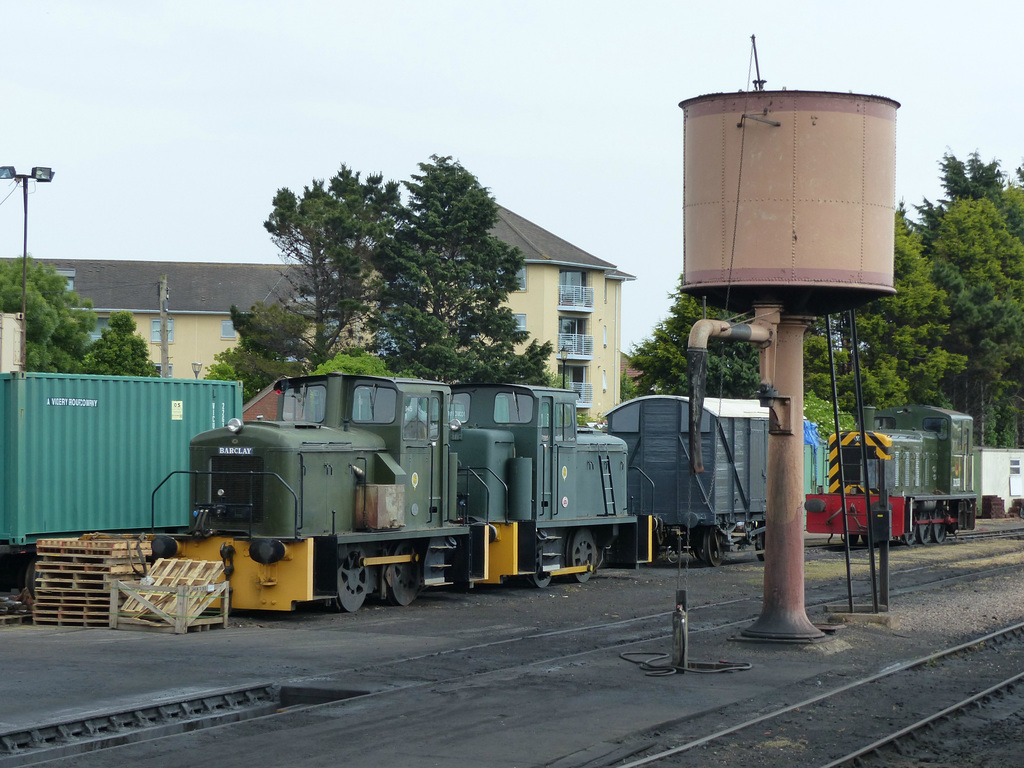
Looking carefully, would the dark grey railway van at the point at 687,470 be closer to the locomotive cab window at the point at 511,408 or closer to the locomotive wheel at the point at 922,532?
the locomotive cab window at the point at 511,408

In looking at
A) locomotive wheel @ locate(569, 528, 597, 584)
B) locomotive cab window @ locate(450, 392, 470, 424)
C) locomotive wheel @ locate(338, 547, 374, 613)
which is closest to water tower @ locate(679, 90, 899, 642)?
locomotive wheel @ locate(338, 547, 374, 613)

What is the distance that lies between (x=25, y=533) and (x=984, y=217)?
176 ft

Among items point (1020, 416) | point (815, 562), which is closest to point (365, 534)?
point (815, 562)

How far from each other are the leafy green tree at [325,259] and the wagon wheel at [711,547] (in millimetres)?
27393

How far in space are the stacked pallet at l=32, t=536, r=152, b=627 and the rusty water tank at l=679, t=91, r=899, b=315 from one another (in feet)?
24.2

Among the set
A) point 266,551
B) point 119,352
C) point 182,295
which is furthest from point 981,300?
point 266,551

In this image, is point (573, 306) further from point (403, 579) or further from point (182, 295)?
point (403, 579)

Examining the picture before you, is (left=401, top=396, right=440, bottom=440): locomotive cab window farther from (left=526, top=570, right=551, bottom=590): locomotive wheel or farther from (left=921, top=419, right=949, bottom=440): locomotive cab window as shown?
(left=921, top=419, right=949, bottom=440): locomotive cab window

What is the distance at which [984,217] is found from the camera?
60.6m

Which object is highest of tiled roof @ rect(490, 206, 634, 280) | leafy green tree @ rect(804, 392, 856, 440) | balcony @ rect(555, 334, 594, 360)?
tiled roof @ rect(490, 206, 634, 280)

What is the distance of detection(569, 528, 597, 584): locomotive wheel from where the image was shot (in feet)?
68.1

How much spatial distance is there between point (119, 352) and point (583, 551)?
32387 millimetres

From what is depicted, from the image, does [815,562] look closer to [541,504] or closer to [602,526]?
[602,526]

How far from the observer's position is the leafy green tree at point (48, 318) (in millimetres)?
46500
